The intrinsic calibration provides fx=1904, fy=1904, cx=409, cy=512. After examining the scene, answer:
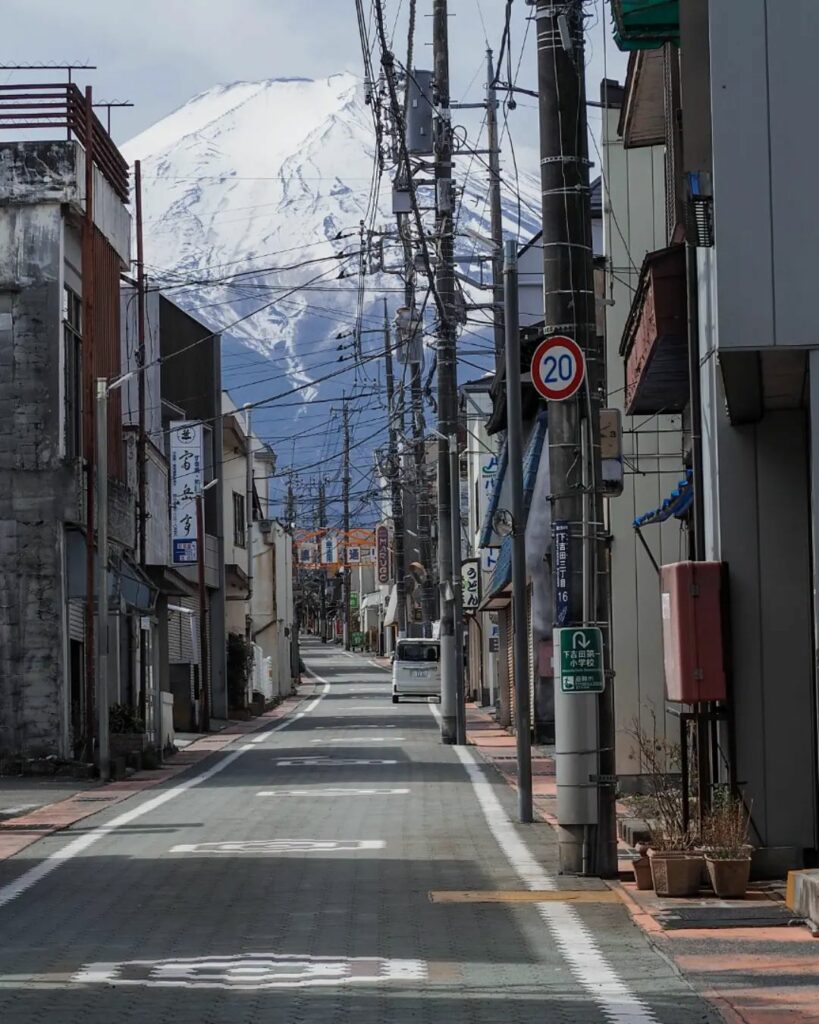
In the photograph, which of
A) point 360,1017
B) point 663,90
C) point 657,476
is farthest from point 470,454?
point 360,1017

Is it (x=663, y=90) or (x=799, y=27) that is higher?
(x=663, y=90)

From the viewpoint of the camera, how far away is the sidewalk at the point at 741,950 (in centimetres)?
Result: 939

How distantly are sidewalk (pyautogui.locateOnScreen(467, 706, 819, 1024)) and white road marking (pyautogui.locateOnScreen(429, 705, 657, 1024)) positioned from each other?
389mm

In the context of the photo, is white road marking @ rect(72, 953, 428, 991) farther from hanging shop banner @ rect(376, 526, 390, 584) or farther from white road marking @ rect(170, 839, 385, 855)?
hanging shop banner @ rect(376, 526, 390, 584)

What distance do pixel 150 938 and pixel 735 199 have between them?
6064mm

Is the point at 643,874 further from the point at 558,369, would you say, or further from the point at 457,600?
the point at 457,600

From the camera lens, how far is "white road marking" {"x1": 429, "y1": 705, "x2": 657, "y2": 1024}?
30.5 ft

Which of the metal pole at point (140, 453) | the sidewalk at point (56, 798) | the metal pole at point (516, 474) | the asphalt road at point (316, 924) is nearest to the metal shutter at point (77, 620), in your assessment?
the sidewalk at point (56, 798)

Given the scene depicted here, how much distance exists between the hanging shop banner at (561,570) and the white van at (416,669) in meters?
46.3

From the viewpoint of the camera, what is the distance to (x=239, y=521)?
213ft

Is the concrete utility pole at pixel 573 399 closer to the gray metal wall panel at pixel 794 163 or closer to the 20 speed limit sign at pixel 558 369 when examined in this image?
the 20 speed limit sign at pixel 558 369

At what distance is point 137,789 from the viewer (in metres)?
27.2

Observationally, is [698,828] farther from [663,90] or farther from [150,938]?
[663,90]

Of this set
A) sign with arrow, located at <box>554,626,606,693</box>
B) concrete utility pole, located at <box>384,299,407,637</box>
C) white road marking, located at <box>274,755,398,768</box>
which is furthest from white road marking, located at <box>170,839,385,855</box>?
concrete utility pole, located at <box>384,299,407,637</box>
